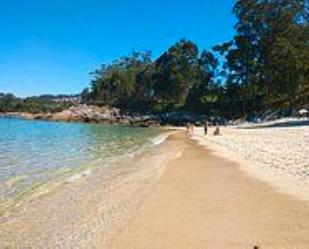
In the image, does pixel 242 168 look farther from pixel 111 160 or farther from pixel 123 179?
pixel 111 160

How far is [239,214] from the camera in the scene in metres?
12.3

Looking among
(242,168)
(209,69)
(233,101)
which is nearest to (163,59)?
(209,69)

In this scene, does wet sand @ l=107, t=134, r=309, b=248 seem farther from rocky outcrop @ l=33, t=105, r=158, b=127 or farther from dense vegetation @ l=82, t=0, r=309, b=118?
rocky outcrop @ l=33, t=105, r=158, b=127

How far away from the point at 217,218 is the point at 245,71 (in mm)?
80912

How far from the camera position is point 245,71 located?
90.9 meters

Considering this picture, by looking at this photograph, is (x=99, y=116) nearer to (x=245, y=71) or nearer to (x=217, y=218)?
(x=245, y=71)

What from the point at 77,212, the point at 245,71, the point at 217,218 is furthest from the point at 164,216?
the point at 245,71

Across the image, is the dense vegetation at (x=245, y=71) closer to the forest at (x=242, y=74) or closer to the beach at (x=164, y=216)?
the forest at (x=242, y=74)

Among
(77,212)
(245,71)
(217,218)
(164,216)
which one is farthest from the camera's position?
(245,71)

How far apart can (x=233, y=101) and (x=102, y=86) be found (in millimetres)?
63601

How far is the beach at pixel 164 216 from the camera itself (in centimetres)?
1026

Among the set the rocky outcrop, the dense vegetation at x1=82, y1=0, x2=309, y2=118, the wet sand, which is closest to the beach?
the wet sand

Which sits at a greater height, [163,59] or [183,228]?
[163,59]

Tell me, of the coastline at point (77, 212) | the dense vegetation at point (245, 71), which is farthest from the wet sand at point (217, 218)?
the dense vegetation at point (245, 71)
